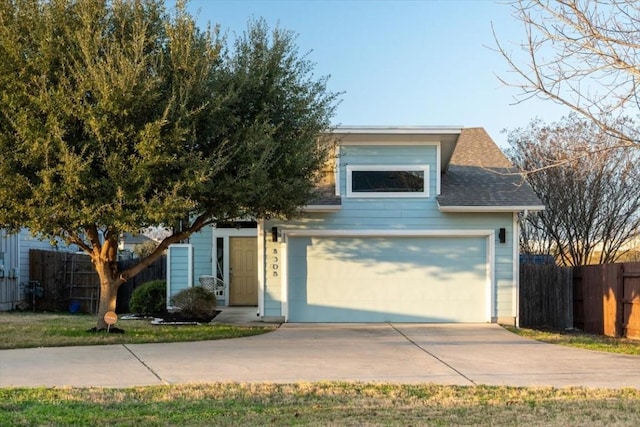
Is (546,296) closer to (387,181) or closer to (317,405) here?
(387,181)

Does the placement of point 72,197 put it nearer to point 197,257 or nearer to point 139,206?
point 139,206

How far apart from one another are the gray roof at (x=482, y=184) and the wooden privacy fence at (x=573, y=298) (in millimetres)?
2465

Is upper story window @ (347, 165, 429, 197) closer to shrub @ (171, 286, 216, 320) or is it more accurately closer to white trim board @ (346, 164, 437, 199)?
white trim board @ (346, 164, 437, 199)

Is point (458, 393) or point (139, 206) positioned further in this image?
point (139, 206)

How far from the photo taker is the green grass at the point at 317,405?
577 centimetres

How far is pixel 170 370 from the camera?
853 centimetres

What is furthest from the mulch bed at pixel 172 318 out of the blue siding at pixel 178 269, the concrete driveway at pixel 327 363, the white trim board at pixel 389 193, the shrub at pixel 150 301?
the white trim board at pixel 389 193

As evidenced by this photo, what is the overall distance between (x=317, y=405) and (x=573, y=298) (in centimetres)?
1224

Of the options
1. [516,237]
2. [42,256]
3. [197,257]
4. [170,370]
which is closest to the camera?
[170,370]

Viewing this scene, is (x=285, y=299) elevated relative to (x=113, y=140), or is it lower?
lower

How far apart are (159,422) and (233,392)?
57.1 inches

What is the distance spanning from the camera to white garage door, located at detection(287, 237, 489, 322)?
49.0 ft

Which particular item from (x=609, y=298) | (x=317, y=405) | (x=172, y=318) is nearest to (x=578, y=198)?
(x=609, y=298)

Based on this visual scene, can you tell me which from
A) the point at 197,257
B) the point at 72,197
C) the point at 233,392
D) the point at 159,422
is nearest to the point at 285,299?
the point at 197,257
